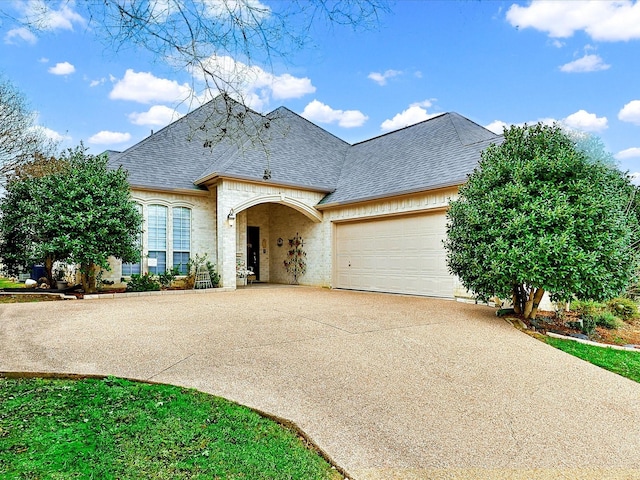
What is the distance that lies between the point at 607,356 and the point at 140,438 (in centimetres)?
588

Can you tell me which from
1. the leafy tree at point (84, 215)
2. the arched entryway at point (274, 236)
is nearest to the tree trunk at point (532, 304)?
the arched entryway at point (274, 236)

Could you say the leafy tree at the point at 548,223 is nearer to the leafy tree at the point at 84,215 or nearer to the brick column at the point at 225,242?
the brick column at the point at 225,242

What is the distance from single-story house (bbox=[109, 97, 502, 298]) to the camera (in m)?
11.3

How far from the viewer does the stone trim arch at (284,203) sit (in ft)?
42.9

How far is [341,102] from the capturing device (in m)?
5.79

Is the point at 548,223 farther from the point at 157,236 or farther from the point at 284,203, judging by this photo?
the point at 157,236

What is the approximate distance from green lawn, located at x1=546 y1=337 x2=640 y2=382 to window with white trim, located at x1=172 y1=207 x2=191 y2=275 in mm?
11008

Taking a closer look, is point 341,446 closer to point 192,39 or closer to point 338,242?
point 192,39

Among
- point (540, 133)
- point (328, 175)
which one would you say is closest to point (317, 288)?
point (328, 175)

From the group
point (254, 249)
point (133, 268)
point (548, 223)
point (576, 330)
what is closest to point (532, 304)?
point (576, 330)

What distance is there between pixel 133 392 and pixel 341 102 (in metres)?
4.42

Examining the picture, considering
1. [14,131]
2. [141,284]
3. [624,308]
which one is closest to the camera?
[624,308]

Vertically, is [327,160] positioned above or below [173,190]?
above

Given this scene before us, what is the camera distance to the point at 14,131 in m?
14.9
